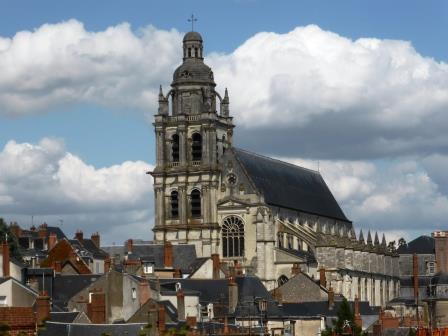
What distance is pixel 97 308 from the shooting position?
2515 inches

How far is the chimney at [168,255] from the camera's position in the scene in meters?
104

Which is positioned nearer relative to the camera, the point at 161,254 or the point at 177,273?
the point at 177,273

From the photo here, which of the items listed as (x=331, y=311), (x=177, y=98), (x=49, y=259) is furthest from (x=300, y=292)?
(x=177, y=98)

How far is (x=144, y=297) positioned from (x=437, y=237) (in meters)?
69.4

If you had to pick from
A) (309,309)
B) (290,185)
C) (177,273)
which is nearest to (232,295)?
(309,309)

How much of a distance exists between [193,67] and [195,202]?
10685 mm

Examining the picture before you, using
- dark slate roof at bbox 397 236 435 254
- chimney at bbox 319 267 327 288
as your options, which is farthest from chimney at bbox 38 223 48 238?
dark slate roof at bbox 397 236 435 254

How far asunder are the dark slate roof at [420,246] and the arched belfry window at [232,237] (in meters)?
31.6

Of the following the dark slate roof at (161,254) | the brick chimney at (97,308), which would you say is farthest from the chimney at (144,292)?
the dark slate roof at (161,254)

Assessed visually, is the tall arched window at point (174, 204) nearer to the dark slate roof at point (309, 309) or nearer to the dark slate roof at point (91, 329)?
the dark slate roof at point (309, 309)

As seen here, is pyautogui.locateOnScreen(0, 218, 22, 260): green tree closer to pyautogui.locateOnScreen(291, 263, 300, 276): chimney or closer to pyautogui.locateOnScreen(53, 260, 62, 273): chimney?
pyautogui.locateOnScreen(53, 260, 62, 273): chimney

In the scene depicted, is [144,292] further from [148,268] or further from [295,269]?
[295,269]

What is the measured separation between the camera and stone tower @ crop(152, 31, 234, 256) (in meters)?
111

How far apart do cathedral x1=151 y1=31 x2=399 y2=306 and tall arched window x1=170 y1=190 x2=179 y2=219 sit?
8 centimetres
